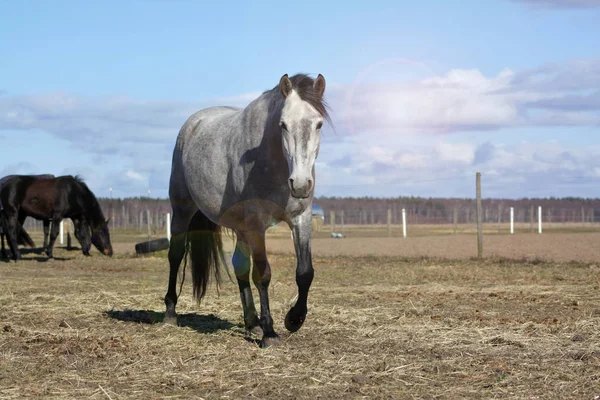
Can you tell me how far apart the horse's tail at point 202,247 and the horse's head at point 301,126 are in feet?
7.27

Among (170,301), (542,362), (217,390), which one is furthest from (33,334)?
(542,362)

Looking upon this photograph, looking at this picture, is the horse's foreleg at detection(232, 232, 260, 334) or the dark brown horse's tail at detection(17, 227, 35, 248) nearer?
the horse's foreleg at detection(232, 232, 260, 334)

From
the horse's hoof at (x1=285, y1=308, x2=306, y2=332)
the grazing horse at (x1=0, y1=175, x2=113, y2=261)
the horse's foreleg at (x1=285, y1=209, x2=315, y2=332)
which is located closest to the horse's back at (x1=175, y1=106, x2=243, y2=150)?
the horse's foreleg at (x1=285, y1=209, x2=315, y2=332)

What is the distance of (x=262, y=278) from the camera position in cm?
594

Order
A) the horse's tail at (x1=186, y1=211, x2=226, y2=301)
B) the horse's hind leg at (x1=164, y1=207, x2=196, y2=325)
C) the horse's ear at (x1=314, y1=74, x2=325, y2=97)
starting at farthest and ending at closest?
the horse's tail at (x1=186, y1=211, x2=226, y2=301) → the horse's hind leg at (x1=164, y1=207, x2=196, y2=325) → the horse's ear at (x1=314, y1=74, x2=325, y2=97)

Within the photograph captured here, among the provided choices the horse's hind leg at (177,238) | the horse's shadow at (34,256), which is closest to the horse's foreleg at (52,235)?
the horse's shadow at (34,256)

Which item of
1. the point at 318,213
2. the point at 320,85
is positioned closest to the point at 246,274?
the point at 320,85

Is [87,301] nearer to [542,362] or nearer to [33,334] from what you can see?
[33,334]

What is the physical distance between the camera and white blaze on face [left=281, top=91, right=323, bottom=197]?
5020mm

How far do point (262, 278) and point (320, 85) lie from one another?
1596 millimetres

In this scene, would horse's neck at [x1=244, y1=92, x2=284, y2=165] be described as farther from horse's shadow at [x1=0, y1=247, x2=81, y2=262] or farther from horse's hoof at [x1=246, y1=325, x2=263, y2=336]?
horse's shadow at [x1=0, y1=247, x2=81, y2=262]

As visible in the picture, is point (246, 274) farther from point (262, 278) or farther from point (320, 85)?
point (320, 85)

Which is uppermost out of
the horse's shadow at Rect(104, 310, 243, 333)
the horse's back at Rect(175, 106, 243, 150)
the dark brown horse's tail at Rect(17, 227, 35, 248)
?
the horse's back at Rect(175, 106, 243, 150)

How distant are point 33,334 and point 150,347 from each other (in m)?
1.35
